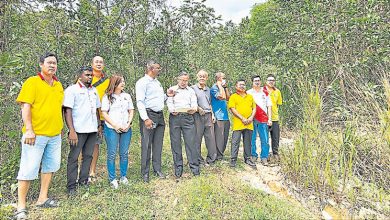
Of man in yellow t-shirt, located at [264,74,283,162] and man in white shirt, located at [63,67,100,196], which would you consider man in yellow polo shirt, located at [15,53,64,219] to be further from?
man in yellow t-shirt, located at [264,74,283,162]

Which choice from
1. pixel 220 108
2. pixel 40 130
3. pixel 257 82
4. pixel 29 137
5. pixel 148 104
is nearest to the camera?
pixel 29 137

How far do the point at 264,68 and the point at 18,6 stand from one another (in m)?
6.73

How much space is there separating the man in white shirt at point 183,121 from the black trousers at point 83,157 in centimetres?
114

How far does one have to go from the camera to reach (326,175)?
374 centimetres

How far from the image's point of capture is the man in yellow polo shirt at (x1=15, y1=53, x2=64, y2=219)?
9.96ft

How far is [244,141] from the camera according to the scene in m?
4.99

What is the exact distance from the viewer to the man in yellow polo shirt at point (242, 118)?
489 cm

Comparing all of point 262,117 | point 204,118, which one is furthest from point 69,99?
point 262,117

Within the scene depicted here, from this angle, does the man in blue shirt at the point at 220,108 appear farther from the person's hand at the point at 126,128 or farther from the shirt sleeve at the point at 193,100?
the person's hand at the point at 126,128

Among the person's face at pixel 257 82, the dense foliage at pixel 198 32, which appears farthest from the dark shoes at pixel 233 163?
the person's face at pixel 257 82

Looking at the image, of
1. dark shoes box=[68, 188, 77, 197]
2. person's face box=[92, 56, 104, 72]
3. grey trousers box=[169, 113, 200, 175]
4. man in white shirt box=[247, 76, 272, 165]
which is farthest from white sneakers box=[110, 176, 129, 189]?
man in white shirt box=[247, 76, 272, 165]

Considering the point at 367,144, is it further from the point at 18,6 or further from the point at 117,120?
the point at 18,6

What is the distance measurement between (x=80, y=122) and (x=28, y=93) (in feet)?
2.42

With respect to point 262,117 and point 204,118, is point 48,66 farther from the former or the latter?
point 262,117
